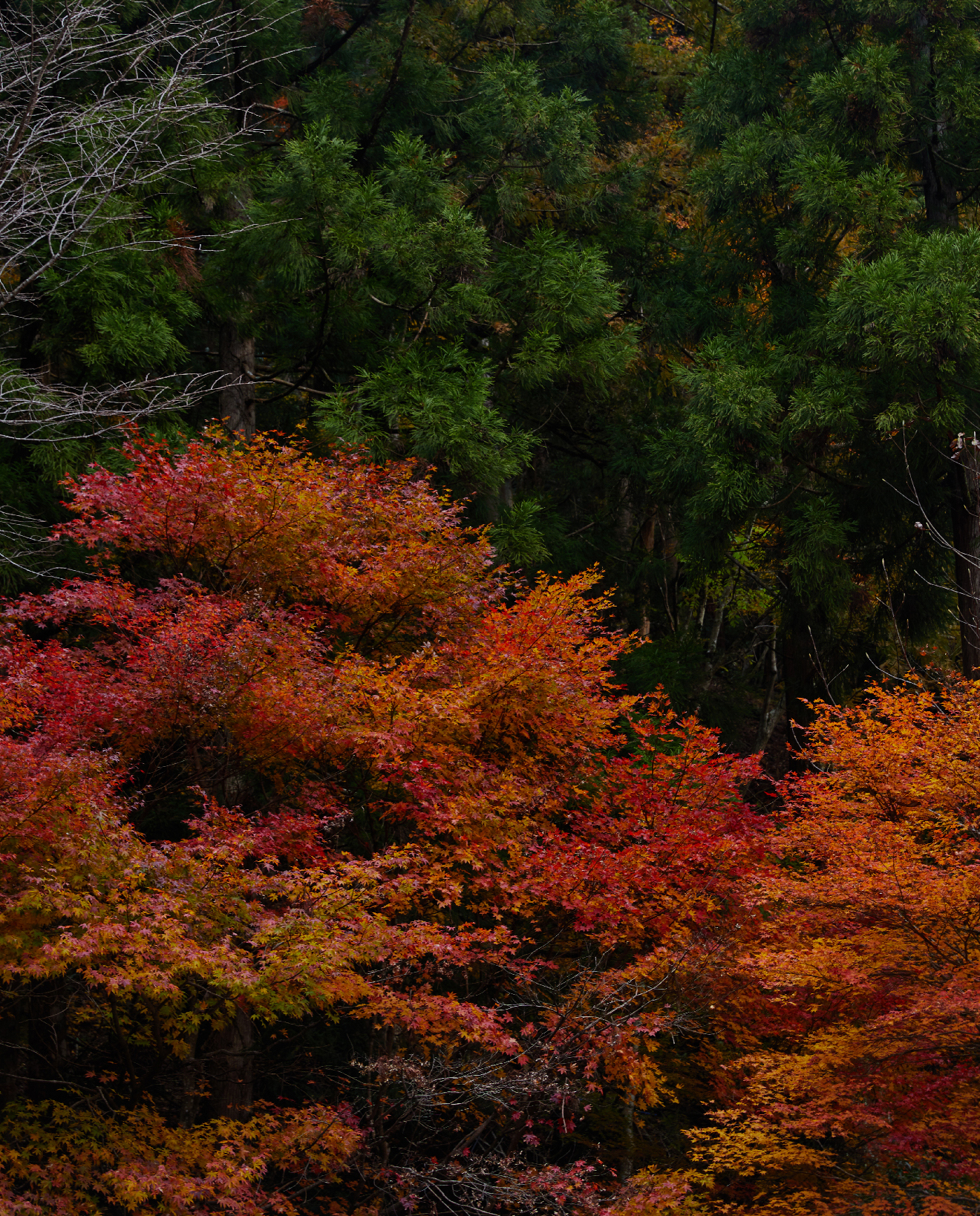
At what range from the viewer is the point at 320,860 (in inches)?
307

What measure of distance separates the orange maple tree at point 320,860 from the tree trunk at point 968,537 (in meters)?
3.59

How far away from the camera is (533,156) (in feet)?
46.7

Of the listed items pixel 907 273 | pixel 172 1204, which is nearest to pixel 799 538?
pixel 907 273

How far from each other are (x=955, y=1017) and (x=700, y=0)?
677 inches

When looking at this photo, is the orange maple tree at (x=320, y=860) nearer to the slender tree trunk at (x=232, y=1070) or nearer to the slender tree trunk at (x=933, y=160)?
the slender tree trunk at (x=232, y=1070)

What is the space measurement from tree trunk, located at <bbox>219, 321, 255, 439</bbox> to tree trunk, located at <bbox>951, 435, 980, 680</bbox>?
24.2 ft

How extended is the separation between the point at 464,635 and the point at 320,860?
2.35 meters

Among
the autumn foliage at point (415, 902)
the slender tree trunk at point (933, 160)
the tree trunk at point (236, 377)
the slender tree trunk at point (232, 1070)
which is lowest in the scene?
the slender tree trunk at point (232, 1070)

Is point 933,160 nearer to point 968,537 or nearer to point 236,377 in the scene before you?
point 968,537

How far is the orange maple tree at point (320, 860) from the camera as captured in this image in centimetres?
623

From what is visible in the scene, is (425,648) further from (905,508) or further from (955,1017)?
(905,508)

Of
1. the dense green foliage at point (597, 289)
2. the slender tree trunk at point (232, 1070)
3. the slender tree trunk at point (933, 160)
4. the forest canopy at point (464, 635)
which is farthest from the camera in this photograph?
the slender tree trunk at point (933, 160)

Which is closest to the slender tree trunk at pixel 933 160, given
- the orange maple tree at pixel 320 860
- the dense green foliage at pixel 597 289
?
the dense green foliage at pixel 597 289

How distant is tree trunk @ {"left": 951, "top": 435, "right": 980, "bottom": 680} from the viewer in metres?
11.3
